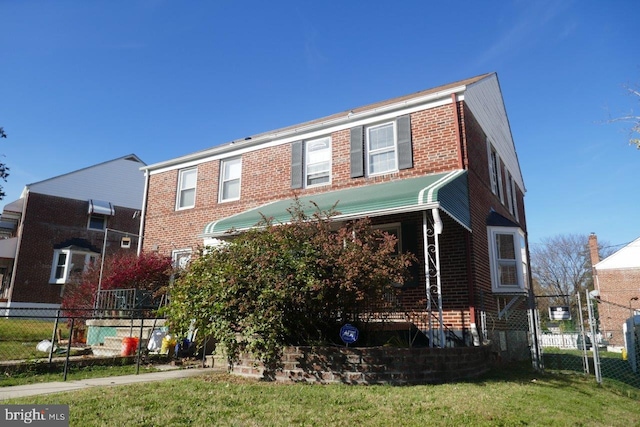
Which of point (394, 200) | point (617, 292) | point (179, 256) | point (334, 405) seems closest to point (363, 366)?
point (334, 405)

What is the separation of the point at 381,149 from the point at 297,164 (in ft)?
8.85

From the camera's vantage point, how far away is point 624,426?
18.0 ft

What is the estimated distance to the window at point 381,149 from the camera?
12.0 m

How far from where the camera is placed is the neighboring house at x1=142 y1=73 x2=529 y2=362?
32.1 feet

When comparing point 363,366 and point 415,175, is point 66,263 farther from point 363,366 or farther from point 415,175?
point 363,366

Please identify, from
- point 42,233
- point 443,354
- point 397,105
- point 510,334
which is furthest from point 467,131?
point 42,233

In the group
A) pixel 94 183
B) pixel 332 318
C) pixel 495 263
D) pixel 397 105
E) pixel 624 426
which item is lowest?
pixel 624 426

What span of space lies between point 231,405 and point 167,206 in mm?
11854

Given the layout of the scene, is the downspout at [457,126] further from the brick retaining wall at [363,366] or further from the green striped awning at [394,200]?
the brick retaining wall at [363,366]

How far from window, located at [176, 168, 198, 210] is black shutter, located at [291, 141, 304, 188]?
4.19 m

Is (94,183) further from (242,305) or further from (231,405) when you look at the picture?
(231,405)

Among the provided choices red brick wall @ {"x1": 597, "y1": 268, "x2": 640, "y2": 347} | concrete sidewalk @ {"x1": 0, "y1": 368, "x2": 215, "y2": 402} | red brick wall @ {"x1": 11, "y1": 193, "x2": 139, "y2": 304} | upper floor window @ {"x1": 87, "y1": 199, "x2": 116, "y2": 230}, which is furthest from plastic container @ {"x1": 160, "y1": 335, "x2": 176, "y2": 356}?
red brick wall @ {"x1": 597, "y1": 268, "x2": 640, "y2": 347}

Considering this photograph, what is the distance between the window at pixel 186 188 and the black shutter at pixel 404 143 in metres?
7.63

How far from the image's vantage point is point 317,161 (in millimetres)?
13359
